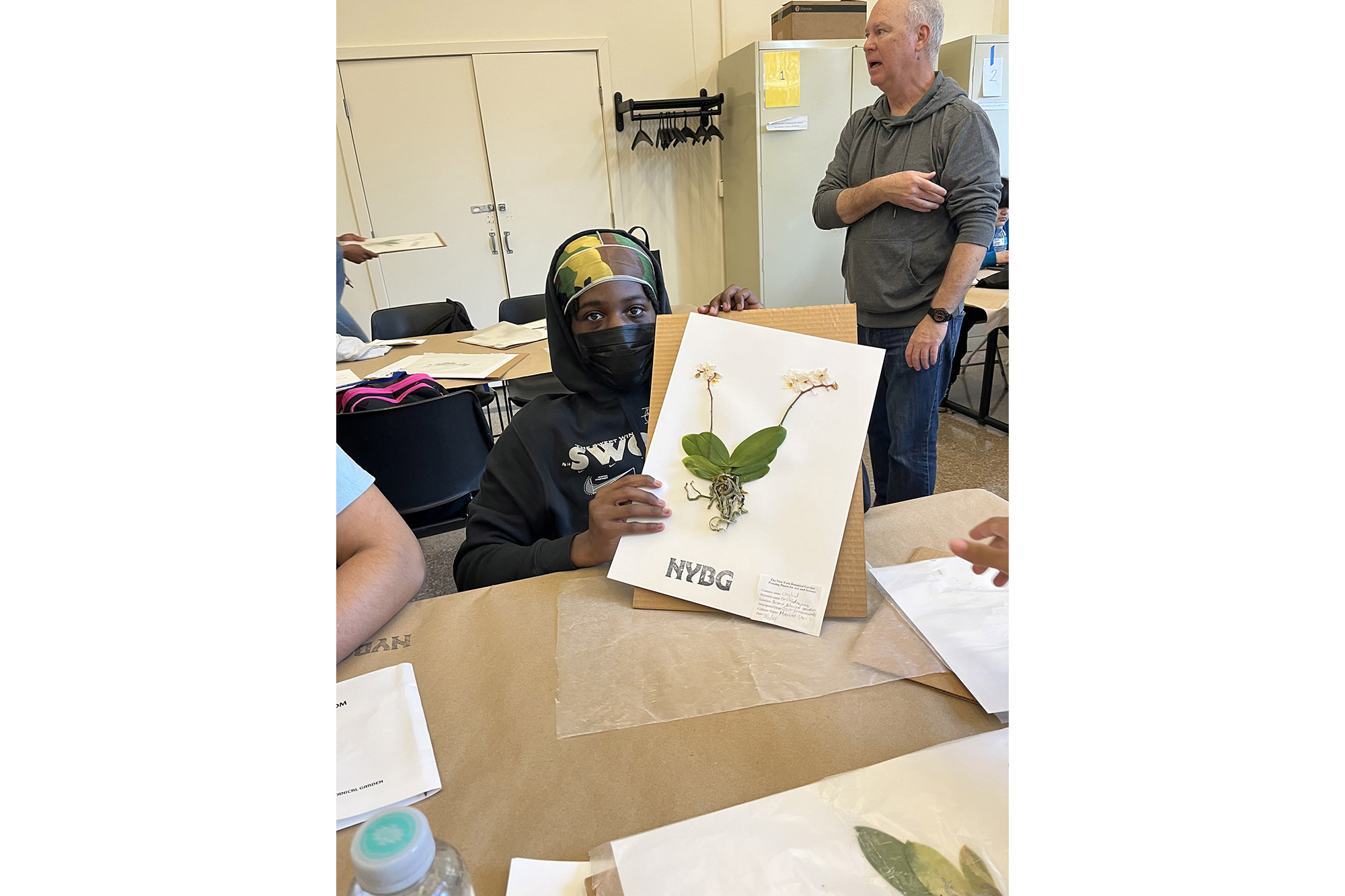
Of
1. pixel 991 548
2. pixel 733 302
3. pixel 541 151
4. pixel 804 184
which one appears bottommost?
pixel 991 548

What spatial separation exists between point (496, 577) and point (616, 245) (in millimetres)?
586

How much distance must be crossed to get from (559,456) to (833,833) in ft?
2.62

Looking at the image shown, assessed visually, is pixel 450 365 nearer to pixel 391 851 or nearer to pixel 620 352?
pixel 620 352

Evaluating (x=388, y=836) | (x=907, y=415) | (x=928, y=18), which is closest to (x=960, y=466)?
(x=907, y=415)

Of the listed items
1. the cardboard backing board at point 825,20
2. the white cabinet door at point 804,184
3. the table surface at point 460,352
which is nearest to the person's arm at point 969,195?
the table surface at point 460,352

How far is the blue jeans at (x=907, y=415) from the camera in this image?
2129mm

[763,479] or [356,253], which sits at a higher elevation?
[356,253]

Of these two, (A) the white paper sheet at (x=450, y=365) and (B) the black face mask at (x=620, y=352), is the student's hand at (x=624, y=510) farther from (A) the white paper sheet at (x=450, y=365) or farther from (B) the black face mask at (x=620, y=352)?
(A) the white paper sheet at (x=450, y=365)

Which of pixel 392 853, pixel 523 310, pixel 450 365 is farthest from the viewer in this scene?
pixel 523 310

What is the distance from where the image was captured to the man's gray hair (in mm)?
1969

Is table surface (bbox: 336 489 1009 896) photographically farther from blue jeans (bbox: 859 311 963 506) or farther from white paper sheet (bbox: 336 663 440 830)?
blue jeans (bbox: 859 311 963 506)

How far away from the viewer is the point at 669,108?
188 inches

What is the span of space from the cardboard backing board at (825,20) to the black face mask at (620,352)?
13.4ft
